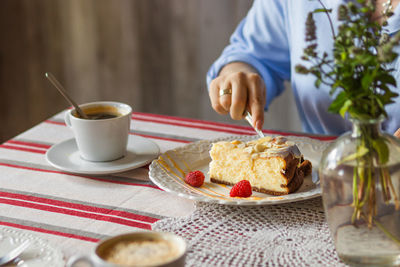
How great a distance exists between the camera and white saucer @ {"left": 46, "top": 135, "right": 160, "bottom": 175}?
1.15m

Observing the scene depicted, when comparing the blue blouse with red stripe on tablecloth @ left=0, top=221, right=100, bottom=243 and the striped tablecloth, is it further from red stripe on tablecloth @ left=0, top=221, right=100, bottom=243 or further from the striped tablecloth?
red stripe on tablecloth @ left=0, top=221, right=100, bottom=243

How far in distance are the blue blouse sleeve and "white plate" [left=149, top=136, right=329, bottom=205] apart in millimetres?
440

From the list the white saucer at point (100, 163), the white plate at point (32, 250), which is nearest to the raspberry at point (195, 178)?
the white saucer at point (100, 163)

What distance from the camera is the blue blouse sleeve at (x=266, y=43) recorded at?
1.70m

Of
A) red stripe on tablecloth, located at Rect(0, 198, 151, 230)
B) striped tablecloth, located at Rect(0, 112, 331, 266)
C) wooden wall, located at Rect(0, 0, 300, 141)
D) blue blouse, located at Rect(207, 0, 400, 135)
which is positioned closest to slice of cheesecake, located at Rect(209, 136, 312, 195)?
striped tablecloth, located at Rect(0, 112, 331, 266)

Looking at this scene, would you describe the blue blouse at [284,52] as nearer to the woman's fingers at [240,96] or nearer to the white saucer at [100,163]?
the woman's fingers at [240,96]

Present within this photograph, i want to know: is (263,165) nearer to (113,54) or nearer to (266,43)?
(266,43)

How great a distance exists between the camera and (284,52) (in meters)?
1.77

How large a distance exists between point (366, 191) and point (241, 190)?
1.08 feet

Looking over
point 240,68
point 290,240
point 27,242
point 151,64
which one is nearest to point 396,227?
point 290,240

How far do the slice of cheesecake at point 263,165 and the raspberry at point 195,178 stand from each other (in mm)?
37

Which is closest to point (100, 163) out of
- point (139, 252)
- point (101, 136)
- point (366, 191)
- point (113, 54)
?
point (101, 136)

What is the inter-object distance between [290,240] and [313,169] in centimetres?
34

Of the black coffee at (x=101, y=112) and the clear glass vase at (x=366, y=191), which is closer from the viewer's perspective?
the clear glass vase at (x=366, y=191)
